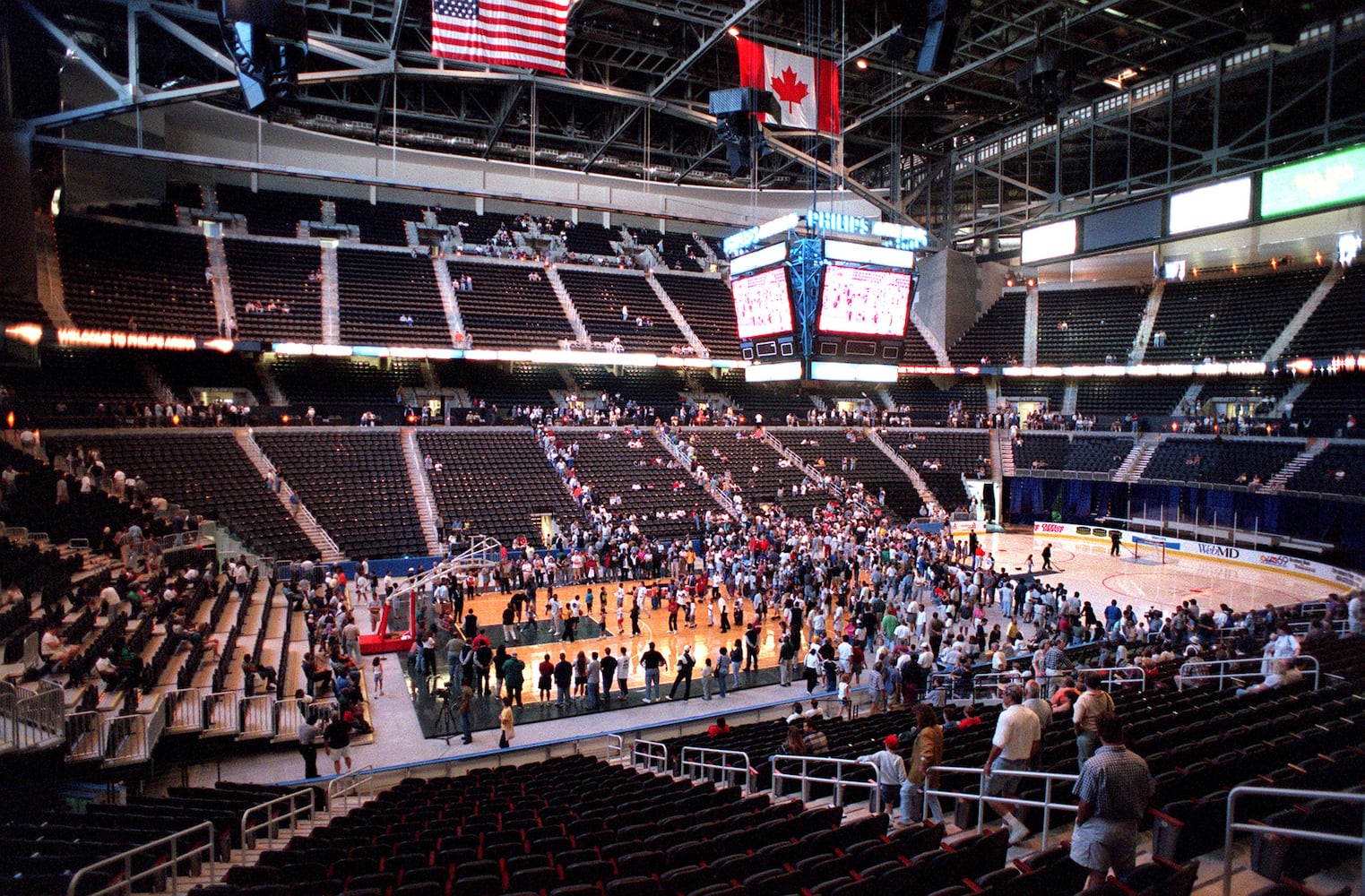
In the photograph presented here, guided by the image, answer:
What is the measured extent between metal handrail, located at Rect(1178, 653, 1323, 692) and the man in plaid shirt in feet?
22.0

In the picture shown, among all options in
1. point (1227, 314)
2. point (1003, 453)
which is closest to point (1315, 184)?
point (1227, 314)

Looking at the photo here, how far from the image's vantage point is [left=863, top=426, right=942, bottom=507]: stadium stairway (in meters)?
37.2

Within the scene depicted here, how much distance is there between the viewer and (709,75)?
34781 millimetres

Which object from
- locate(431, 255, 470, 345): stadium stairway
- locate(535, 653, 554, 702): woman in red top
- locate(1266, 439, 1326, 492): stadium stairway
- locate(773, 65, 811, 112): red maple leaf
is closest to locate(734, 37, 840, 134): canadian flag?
locate(773, 65, 811, 112): red maple leaf

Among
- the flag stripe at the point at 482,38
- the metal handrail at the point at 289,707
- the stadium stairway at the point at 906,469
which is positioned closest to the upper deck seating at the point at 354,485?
the metal handrail at the point at 289,707

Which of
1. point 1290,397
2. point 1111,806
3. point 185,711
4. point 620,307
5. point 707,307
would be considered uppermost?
point 707,307

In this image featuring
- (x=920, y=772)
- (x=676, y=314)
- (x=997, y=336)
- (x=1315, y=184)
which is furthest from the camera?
(x=997, y=336)

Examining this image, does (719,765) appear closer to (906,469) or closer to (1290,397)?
(906,469)

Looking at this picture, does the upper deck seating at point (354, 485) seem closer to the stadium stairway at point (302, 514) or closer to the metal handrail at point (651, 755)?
the stadium stairway at point (302, 514)

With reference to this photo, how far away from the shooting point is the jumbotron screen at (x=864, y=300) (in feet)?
69.3

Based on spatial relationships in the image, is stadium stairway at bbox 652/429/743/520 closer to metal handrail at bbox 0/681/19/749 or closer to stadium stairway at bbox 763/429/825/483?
stadium stairway at bbox 763/429/825/483

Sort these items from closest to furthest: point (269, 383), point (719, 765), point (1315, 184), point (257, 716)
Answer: point (719, 765), point (257, 716), point (1315, 184), point (269, 383)

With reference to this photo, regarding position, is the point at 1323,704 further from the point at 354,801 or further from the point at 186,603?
the point at 186,603

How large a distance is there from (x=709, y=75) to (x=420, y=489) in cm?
2268
